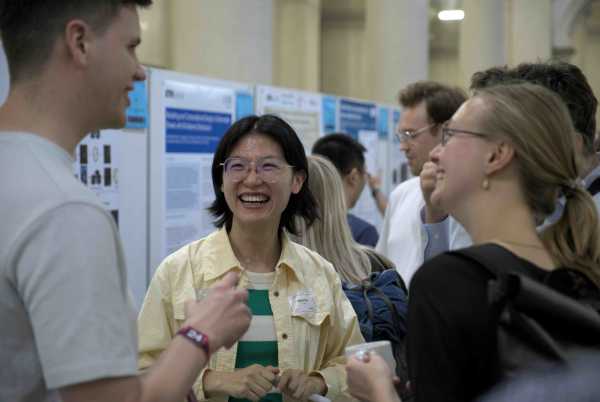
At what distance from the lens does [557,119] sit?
1.65 m

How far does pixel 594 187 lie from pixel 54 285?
6.28 feet

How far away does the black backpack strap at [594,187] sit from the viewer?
2551mm

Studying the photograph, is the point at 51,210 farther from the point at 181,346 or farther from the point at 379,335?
the point at 379,335

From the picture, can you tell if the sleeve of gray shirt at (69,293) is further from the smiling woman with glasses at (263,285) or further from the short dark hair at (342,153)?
the short dark hair at (342,153)

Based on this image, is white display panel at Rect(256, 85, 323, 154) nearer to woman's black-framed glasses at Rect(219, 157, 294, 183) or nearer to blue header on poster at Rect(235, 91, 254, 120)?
blue header on poster at Rect(235, 91, 254, 120)

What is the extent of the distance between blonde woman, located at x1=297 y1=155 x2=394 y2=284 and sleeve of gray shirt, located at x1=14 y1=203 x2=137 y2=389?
6.00 ft

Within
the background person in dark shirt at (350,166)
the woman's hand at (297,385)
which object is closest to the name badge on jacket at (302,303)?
the woman's hand at (297,385)

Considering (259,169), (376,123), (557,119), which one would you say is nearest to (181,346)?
(557,119)

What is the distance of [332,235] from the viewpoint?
318cm

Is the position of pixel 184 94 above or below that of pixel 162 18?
below

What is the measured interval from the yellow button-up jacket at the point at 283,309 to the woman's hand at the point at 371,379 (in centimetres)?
72

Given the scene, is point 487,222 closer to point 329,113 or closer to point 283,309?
point 283,309

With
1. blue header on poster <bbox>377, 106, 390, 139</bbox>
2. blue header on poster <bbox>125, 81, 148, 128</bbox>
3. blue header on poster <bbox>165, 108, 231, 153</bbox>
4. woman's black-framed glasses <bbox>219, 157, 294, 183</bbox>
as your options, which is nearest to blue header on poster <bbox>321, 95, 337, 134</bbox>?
blue header on poster <bbox>377, 106, 390, 139</bbox>

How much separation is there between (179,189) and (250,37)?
111 inches
